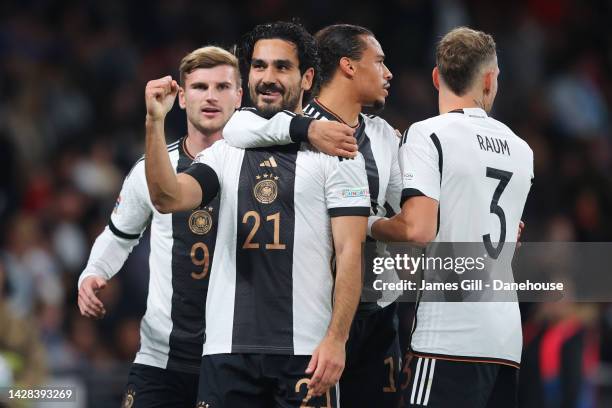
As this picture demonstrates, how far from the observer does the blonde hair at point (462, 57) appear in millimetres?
5305

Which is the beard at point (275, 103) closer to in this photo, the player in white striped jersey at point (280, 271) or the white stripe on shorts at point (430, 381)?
the player in white striped jersey at point (280, 271)

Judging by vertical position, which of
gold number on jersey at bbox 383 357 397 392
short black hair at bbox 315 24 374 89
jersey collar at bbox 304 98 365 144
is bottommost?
gold number on jersey at bbox 383 357 397 392

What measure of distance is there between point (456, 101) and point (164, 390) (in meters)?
2.07

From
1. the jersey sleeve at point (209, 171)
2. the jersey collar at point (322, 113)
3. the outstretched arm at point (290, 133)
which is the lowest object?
the jersey sleeve at point (209, 171)

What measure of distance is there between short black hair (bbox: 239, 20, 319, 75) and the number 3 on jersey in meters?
0.93

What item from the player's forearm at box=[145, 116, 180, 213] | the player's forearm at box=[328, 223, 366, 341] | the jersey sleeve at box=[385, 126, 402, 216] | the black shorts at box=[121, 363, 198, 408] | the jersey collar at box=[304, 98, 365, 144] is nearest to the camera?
the player's forearm at box=[145, 116, 180, 213]

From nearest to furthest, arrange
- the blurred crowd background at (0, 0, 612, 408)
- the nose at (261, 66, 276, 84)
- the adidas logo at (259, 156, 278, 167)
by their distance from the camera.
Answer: the adidas logo at (259, 156, 278, 167)
the nose at (261, 66, 276, 84)
the blurred crowd background at (0, 0, 612, 408)

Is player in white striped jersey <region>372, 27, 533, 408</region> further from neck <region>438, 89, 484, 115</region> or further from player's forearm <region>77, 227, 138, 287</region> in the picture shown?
player's forearm <region>77, 227, 138, 287</region>

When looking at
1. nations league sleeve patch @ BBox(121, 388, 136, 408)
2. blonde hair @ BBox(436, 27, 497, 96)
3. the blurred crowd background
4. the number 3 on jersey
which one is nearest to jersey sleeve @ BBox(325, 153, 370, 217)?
the number 3 on jersey

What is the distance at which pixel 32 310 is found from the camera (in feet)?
33.8

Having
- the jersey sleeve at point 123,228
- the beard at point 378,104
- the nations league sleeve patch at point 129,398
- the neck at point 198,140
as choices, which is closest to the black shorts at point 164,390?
the nations league sleeve patch at point 129,398

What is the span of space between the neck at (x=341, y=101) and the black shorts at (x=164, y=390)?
151 centimetres

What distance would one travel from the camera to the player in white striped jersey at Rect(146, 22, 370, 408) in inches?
190

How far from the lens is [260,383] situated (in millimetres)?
4883
